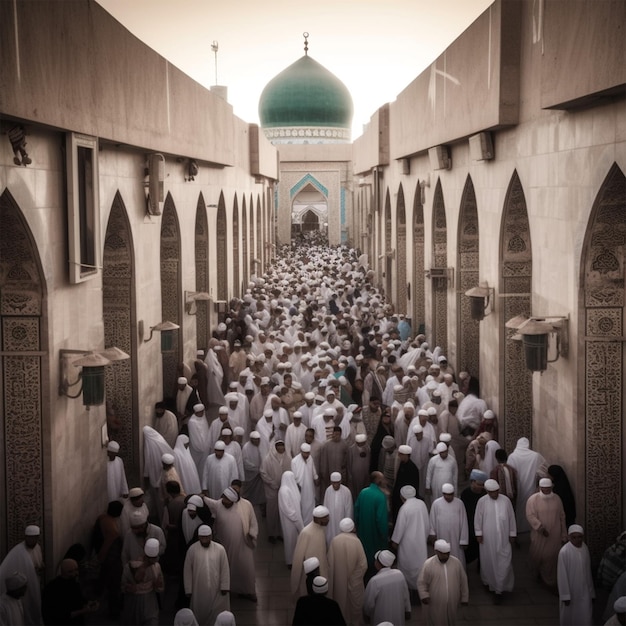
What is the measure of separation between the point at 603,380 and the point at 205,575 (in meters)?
3.66

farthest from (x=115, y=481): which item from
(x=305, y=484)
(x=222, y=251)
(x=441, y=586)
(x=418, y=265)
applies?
(x=222, y=251)

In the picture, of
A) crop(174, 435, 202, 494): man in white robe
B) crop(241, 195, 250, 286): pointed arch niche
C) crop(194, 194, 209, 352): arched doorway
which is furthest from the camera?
crop(241, 195, 250, 286): pointed arch niche

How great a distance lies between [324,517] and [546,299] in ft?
10.7

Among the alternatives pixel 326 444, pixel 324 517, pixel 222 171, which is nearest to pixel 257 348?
pixel 222 171

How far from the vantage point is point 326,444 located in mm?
9352

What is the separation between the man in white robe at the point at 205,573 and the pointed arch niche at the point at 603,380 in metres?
3.13

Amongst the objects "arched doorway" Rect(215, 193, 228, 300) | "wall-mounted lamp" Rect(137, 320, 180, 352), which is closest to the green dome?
"arched doorway" Rect(215, 193, 228, 300)

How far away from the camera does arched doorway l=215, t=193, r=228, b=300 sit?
18859 mm

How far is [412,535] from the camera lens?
25.7 ft

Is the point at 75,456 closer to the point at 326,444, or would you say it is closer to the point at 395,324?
the point at 326,444

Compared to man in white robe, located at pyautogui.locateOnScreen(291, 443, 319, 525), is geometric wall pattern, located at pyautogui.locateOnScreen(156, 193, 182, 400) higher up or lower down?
higher up

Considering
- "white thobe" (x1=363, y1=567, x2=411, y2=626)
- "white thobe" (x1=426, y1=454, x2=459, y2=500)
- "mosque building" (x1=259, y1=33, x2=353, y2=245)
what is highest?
"mosque building" (x1=259, y1=33, x2=353, y2=245)

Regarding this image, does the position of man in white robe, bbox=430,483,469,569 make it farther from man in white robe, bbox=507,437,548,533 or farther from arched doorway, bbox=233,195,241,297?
arched doorway, bbox=233,195,241,297

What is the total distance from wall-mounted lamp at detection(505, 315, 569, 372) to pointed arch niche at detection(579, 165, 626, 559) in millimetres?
307
